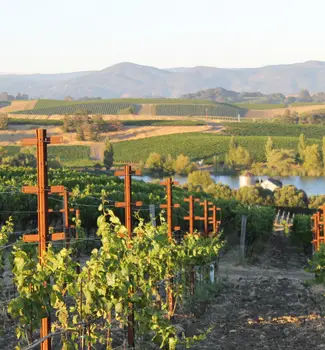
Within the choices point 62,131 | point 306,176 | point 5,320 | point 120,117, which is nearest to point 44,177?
point 5,320

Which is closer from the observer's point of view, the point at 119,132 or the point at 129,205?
the point at 129,205

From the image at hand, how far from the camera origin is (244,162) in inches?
4515

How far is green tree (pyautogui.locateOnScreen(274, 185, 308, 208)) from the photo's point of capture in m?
63.6

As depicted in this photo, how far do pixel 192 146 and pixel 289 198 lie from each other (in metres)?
66.9

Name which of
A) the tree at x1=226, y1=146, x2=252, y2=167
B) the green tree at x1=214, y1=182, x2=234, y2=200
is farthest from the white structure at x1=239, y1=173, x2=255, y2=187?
the tree at x1=226, y1=146, x2=252, y2=167

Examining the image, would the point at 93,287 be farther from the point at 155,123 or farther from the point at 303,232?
the point at 155,123

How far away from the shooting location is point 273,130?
15438cm

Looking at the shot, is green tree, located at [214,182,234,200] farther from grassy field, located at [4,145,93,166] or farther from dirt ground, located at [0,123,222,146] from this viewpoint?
dirt ground, located at [0,123,222,146]

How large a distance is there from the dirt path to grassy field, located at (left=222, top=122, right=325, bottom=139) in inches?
4865

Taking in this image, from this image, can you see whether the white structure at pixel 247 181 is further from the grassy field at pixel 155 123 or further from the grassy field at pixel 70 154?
the grassy field at pixel 155 123

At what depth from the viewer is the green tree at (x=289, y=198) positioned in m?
63.6

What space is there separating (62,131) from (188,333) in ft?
423

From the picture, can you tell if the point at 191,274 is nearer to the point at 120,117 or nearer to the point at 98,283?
the point at 98,283

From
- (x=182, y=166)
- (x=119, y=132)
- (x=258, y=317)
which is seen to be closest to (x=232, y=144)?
(x=182, y=166)
